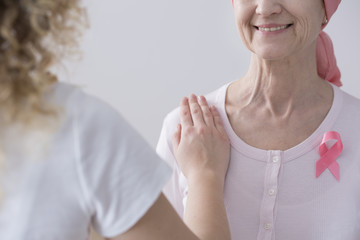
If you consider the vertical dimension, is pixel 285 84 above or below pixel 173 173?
above

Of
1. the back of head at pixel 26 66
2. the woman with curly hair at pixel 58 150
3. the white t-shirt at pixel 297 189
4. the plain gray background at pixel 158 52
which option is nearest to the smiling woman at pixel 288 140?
the white t-shirt at pixel 297 189

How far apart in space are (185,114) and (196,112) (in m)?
0.03

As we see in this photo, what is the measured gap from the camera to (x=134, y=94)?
2619 millimetres

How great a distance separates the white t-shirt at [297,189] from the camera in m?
1.37

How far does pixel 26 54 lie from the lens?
0.69 m

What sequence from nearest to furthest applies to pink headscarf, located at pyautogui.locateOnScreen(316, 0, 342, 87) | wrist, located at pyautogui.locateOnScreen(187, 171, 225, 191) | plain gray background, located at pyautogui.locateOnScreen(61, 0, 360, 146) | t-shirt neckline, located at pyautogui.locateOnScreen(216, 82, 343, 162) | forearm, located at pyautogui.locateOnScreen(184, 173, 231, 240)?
1. forearm, located at pyautogui.locateOnScreen(184, 173, 231, 240)
2. wrist, located at pyautogui.locateOnScreen(187, 171, 225, 191)
3. t-shirt neckline, located at pyautogui.locateOnScreen(216, 82, 343, 162)
4. pink headscarf, located at pyautogui.locateOnScreen(316, 0, 342, 87)
5. plain gray background, located at pyautogui.locateOnScreen(61, 0, 360, 146)

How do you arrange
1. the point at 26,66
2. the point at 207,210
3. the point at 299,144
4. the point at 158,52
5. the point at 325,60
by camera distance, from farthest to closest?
the point at 158,52
the point at 325,60
the point at 299,144
the point at 207,210
the point at 26,66

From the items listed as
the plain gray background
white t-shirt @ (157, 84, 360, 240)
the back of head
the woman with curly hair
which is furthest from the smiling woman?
the plain gray background

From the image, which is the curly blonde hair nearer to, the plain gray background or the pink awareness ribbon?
the pink awareness ribbon

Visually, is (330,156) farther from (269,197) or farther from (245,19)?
(245,19)

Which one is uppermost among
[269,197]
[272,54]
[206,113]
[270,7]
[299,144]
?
[270,7]

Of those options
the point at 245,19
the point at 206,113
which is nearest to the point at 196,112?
the point at 206,113

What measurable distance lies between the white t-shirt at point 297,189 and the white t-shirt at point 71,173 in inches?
27.9

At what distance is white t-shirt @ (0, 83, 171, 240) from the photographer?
725 mm
